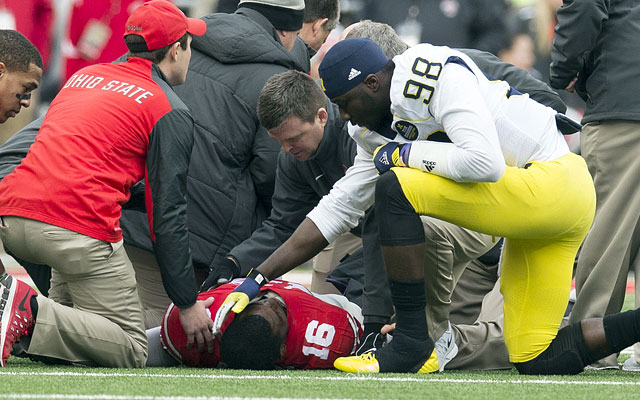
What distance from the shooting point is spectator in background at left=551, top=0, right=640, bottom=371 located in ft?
15.7

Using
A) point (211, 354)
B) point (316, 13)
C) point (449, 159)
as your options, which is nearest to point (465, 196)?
point (449, 159)

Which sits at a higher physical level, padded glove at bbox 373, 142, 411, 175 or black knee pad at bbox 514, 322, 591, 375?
padded glove at bbox 373, 142, 411, 175

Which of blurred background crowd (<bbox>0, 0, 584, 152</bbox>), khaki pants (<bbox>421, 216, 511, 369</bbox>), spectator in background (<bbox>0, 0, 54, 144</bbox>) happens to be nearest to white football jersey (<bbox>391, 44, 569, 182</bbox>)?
khaki pants (<bbox>421, 216, 511, 369</bbox>)

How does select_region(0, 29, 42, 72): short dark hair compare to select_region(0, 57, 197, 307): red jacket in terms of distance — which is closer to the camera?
select_region(0, 57, 197, 307): red jacket

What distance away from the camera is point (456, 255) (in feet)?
15.2

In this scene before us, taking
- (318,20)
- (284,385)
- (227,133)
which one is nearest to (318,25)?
(318,20)

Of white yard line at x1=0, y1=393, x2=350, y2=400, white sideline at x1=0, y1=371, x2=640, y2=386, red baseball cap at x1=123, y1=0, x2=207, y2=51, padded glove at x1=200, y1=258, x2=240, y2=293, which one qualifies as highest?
red baseball cap at x1=123, y1=0, x2=207, y2=51

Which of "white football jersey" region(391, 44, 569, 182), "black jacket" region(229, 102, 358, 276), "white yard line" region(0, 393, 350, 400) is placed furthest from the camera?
"black jacket" region(229, 102, 358, 276)

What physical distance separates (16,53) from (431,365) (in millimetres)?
2146

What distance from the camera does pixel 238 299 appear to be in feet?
14.2

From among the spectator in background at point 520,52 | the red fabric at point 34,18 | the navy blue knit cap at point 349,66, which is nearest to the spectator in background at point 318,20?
the navy blue knit cap at point 349,66

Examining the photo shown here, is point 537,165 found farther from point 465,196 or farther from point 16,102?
point 16,102

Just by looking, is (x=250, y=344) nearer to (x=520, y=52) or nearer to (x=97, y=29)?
(x=97, y=29)

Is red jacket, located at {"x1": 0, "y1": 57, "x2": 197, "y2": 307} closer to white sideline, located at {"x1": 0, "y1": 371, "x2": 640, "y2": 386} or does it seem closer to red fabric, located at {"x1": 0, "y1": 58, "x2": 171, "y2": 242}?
red fabric, located at {"x1": 0, "y1": 58, "x2": 171, "y2": 242}
